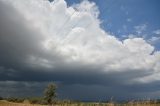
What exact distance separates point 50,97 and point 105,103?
72819mm

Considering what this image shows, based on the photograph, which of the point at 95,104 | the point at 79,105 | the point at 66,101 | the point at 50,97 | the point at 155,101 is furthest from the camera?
the point at 50,97

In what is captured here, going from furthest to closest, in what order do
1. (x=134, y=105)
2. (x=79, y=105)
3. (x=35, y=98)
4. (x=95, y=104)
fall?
(x=35, y=98)
(x=79, y=105)
(x=95, y=104)
(x=134, y=105)

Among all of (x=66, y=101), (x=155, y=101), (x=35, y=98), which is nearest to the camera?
(x=155, y=101)

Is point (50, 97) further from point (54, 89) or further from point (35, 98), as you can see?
point (35, 98)

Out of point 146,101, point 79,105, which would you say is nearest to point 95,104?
point 79,105

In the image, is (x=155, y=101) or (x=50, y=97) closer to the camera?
(x=155, y=101)

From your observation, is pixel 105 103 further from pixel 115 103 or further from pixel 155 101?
pixel 155 101

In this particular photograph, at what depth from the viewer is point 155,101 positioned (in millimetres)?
37906

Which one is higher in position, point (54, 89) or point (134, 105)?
point (54, 89)

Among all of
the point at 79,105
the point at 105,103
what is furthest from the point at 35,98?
the point at 105,103

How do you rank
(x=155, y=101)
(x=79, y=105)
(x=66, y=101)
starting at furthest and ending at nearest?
(x=66, y=101)
(x=79, y=105)
(x=155, y=101)

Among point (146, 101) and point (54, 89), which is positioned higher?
point (54, 89)

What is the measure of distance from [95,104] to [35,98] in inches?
2996

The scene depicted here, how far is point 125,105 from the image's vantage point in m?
38.1
